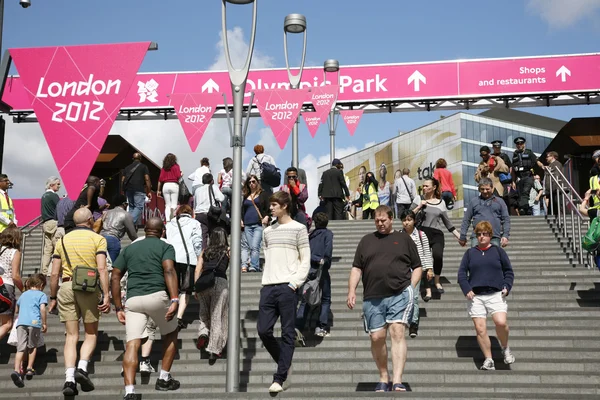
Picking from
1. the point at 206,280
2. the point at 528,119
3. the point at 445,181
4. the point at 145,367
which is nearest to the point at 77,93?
the point at 206,280

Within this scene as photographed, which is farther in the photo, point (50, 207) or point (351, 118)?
point (351, 118)

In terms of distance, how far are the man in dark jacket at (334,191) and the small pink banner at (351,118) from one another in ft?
25.5

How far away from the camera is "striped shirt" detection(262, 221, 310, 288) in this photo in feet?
27.8

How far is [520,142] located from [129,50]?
12362 mm

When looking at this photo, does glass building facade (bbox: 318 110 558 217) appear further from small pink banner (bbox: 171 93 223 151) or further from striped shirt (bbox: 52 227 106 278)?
striped shirt (bbox: 52 227 106 278)

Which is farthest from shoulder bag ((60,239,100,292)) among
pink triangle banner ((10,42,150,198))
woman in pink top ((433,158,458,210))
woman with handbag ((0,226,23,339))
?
woman in pink top ((433,158,458,210))

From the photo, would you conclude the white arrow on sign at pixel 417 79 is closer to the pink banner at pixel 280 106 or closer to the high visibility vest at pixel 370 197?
the high visibility vest at pixel 370 197

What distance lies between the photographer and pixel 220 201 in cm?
1464

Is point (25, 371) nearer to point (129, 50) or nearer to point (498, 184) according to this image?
point (129, 50)

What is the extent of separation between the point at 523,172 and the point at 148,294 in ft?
38.2

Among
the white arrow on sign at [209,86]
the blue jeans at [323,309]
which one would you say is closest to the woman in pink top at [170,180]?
the blue jeans at [323,309]

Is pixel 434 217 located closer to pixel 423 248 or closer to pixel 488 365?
pixel 423 248

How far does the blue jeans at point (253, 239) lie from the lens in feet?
44.1

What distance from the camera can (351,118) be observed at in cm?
2577
